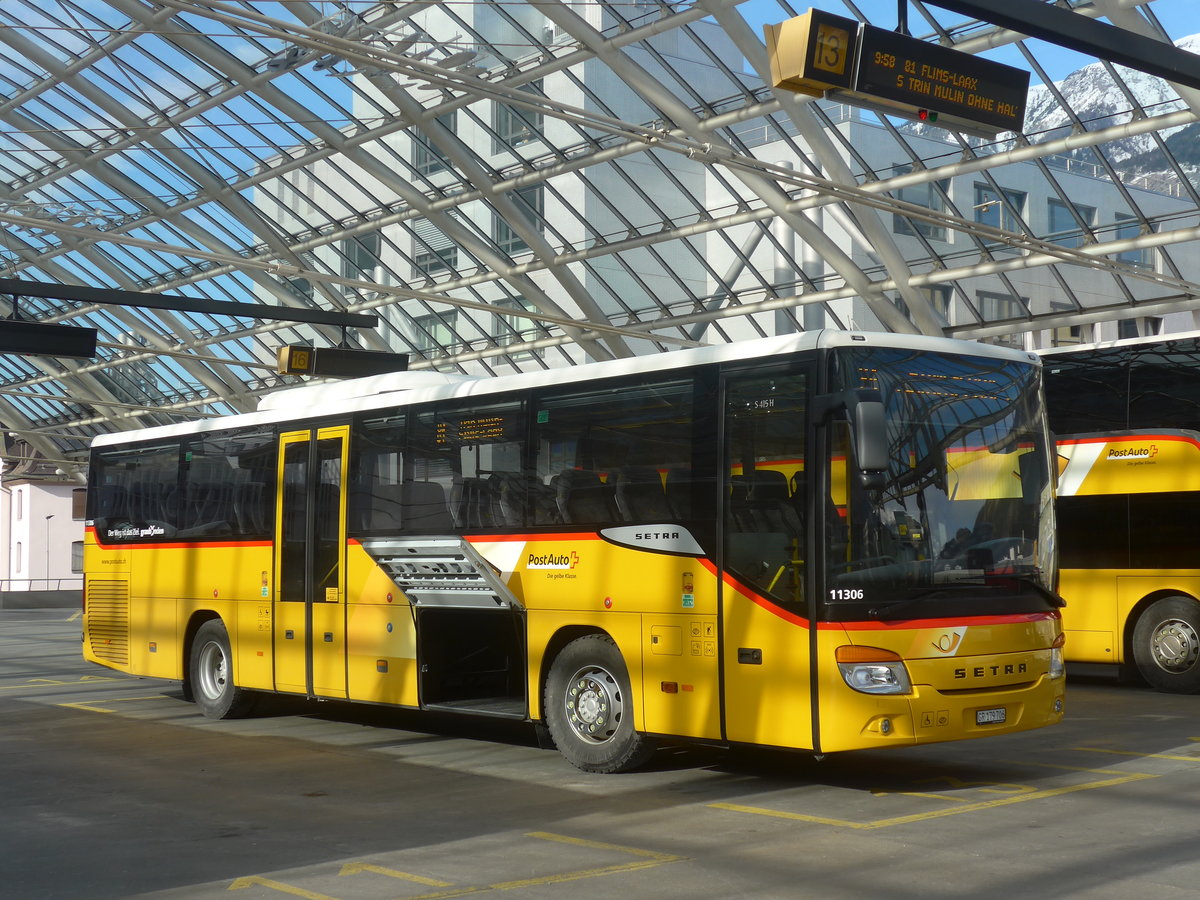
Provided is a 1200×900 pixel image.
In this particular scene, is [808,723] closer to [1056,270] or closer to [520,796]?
[520,796]

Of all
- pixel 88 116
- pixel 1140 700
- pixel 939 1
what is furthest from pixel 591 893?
pixel 88 116

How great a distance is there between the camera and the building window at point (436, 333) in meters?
36.8

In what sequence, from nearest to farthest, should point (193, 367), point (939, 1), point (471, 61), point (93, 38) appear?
point (939, 1) → point (471, 61) → point (93, 38) → point (193, 367)

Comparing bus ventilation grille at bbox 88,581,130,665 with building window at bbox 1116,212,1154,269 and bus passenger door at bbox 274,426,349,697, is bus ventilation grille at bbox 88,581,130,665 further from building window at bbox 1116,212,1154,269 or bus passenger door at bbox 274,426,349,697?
building window at bbox 1116,212,1154,269

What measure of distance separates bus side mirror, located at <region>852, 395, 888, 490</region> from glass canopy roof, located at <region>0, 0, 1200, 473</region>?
6.38 meters

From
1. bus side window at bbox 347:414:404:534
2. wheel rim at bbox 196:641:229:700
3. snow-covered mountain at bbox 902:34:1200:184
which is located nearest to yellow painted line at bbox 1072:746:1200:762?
bus side window at bbox 347:414:404:534

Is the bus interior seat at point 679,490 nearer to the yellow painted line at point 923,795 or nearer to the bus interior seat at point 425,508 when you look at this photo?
the yellow painted line at point 923,795

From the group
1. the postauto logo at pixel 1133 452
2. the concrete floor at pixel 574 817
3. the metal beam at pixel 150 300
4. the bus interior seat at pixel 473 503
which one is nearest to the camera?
the concrete floor at pixel 574 817

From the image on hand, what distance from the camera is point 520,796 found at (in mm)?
9258

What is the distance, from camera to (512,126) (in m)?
28.3

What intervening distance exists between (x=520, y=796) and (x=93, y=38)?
23.5m

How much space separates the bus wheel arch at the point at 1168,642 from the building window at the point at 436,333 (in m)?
23.6

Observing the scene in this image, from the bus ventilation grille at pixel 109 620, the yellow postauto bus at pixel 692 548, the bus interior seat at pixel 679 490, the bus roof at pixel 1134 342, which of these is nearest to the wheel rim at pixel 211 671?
the yellow postauto bus at pixel 692 548

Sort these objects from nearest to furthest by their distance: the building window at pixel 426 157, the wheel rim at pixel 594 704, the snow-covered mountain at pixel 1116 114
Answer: the wheel rim at pixel 594 704, the snow-covered mountain at pixel 1116 114, the building window at pixel 426 157
